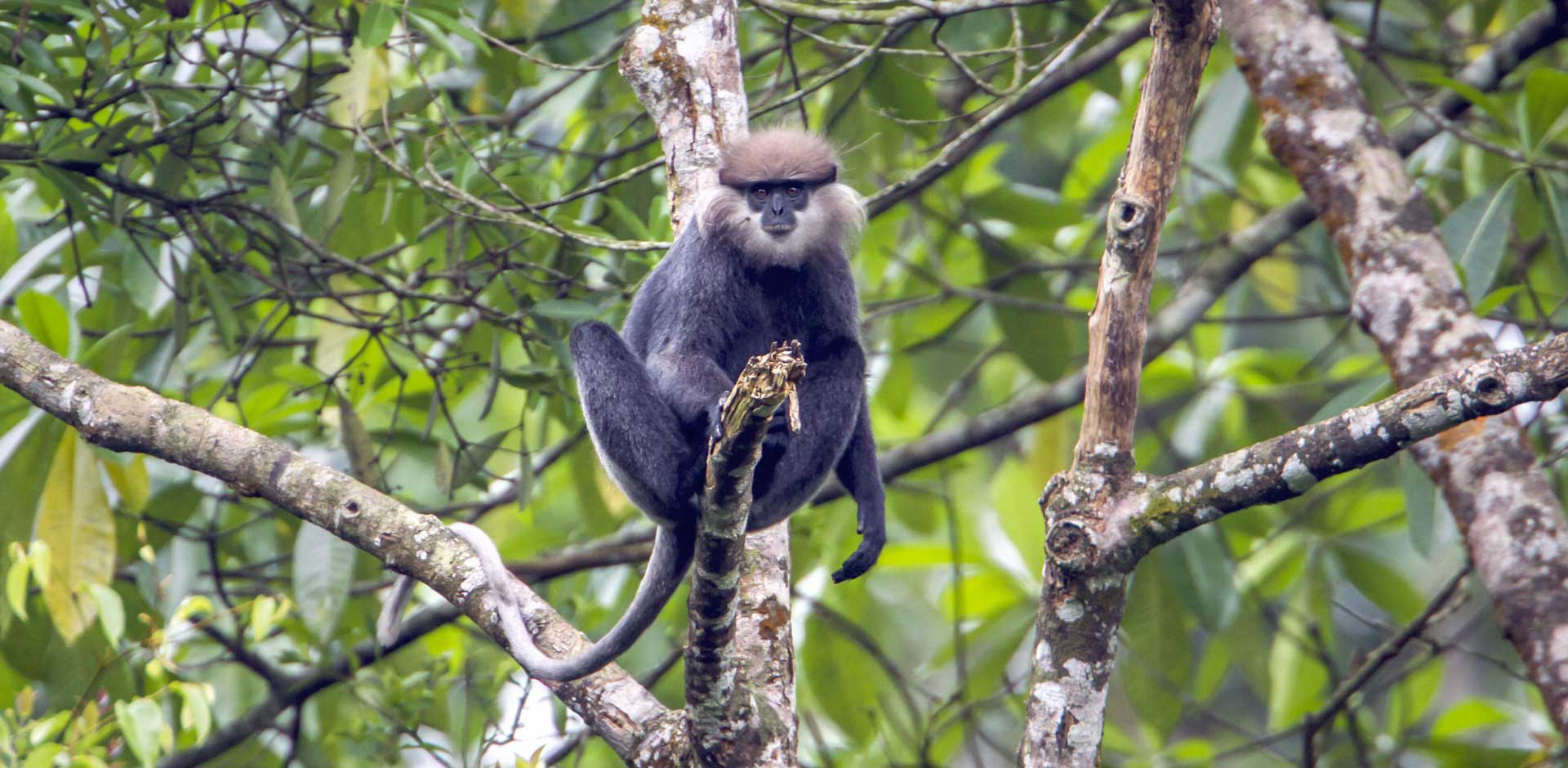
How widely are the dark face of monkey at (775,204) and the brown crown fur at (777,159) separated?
0.02 metres

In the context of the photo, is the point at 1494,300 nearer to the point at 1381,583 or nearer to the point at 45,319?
the point at 1381,583

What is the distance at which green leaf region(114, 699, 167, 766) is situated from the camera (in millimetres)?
2824

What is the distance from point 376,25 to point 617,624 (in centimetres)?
152

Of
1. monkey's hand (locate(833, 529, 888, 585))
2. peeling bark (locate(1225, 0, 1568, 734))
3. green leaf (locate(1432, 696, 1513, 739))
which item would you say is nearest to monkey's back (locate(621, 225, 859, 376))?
monkey's hand (locate(833, 529, 888, 585))

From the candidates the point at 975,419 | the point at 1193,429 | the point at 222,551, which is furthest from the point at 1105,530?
the point at 222,551

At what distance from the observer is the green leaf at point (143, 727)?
282 cm

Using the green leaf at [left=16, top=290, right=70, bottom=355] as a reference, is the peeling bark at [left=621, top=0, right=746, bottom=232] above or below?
above

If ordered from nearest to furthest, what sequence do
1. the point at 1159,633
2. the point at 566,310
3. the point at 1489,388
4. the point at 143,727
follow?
the point at 1489,388 → the point at 143,727 → the point at 566,310 → the point at 1159,633

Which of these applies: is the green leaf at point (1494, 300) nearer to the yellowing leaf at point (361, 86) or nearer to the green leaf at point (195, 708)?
the yellowing leaf at point (361, 86)

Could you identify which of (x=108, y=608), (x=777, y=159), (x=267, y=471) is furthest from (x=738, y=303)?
(x=108, y=608)

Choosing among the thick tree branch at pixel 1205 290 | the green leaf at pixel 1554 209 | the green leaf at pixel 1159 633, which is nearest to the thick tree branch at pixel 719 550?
the thick tree branch at pixel 1205 290

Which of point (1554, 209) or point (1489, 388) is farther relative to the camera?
point (1554, 209)

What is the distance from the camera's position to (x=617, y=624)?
119 inches

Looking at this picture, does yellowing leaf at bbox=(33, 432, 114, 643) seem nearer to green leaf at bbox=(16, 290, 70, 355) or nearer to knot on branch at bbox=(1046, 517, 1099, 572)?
green leaf at bbox=(16, 290, 70, 355)
